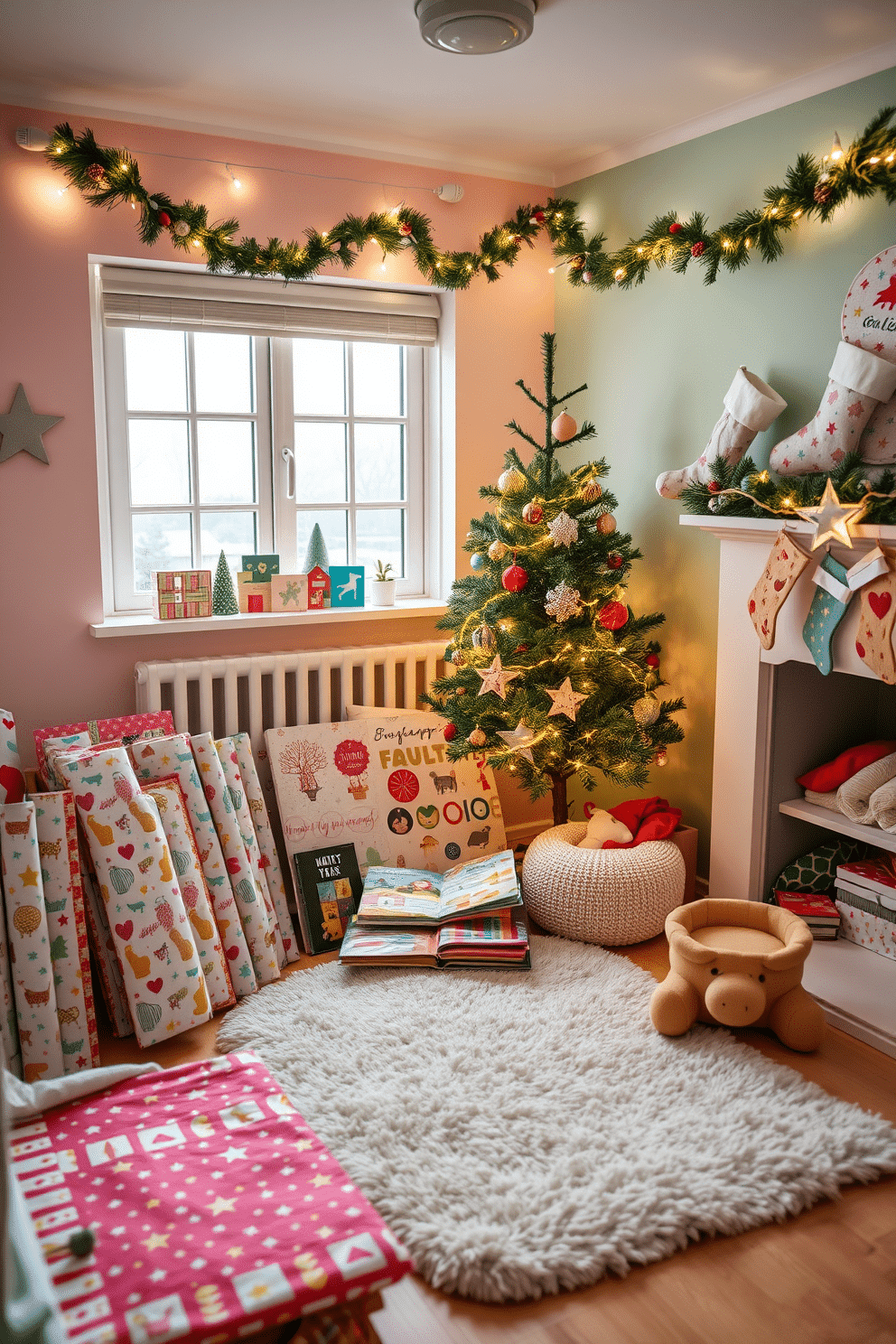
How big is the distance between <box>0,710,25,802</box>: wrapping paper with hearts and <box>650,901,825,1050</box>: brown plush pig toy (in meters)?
1.60

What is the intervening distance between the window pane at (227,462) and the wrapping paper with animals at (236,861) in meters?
0.96

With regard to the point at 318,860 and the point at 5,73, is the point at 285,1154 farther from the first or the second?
the point at 5,73

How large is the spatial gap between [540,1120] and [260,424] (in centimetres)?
229

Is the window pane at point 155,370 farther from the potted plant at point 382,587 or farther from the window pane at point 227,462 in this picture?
the potted plant at point 382,587

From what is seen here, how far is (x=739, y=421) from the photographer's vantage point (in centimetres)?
264

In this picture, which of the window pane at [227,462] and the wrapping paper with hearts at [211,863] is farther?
the window pane at [227,462]

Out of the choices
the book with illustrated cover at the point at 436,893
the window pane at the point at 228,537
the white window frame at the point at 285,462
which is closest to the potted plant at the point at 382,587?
the white window frame at the point at 285,462

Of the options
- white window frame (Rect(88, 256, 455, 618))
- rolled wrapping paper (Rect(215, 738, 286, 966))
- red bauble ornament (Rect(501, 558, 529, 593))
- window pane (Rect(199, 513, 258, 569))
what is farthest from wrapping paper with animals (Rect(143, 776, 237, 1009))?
red bauble ornament (Rect(501, 558, 529, 593))

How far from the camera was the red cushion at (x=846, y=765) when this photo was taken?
2.69 meters

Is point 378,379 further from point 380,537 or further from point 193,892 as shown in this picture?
point 193,892

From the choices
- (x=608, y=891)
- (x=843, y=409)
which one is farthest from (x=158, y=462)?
(x=843, y=409)

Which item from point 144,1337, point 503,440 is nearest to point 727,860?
point 503,440

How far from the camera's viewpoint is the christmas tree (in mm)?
2871

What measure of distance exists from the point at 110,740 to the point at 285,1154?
1.43 metres
